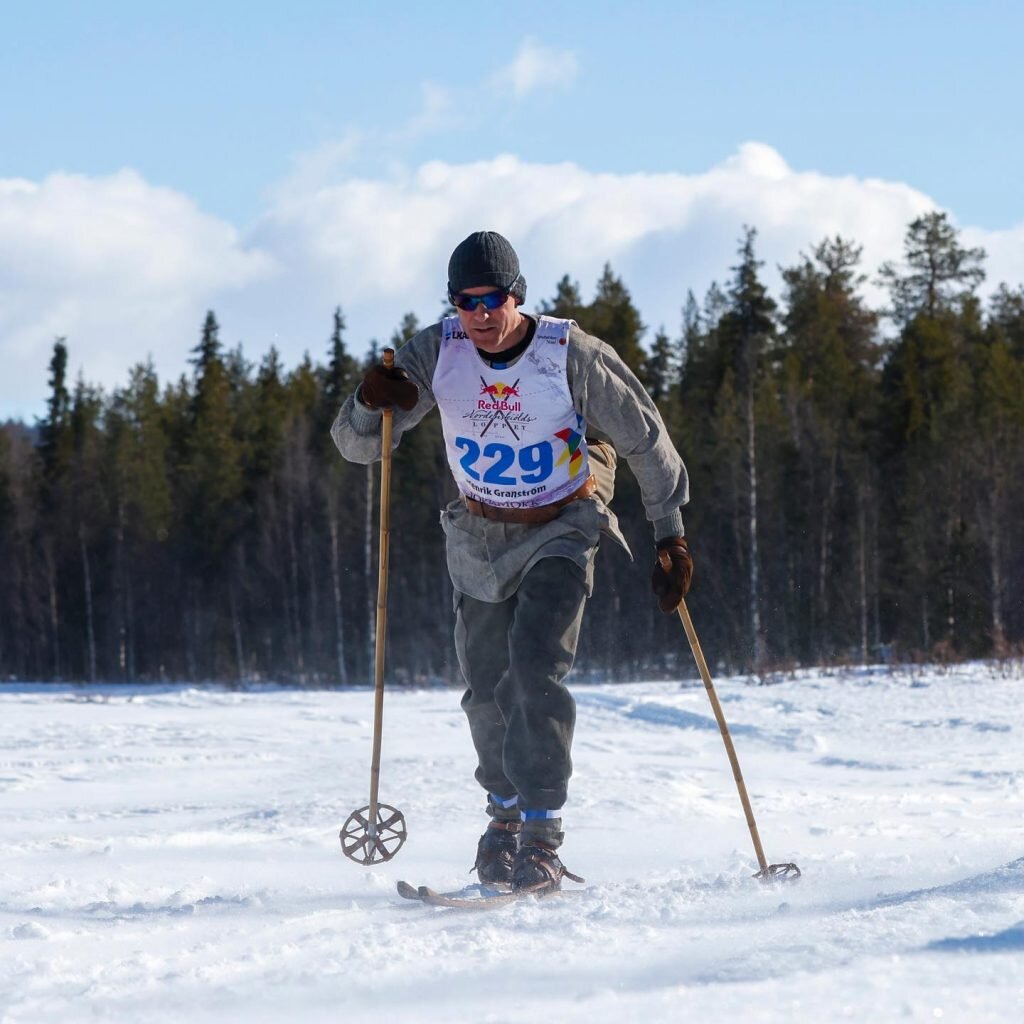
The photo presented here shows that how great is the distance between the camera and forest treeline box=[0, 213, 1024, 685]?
97.9ft

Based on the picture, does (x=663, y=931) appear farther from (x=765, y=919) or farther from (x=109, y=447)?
(x=109, y=447)

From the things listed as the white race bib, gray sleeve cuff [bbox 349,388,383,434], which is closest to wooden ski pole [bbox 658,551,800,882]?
the white race bib

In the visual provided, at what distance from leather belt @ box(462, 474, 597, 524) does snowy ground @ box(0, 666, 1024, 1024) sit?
1.03 metres

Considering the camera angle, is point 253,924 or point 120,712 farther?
point 120,712

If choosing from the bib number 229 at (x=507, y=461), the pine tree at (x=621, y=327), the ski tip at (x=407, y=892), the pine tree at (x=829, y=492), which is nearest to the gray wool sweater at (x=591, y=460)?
the bib number 229 at (x=507, y=461)

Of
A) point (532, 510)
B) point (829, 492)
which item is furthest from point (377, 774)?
point (829, 492)

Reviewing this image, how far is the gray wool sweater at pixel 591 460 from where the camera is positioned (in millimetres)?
3715

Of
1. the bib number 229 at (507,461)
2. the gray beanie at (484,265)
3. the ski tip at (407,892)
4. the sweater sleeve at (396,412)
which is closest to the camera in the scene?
the ski tip at (407,892)

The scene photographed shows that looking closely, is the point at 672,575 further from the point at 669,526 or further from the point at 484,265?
the point at 484,265

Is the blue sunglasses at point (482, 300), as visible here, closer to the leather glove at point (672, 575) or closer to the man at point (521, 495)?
the man at point (521, 495)

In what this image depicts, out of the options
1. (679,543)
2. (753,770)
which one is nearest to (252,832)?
(679,543)

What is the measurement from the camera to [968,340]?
37406mm

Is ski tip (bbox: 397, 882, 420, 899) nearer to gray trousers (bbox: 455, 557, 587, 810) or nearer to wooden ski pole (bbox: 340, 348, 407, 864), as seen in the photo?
wooden ski pole (bbox: 340, 348, 407, 864)

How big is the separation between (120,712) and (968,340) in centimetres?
3126
